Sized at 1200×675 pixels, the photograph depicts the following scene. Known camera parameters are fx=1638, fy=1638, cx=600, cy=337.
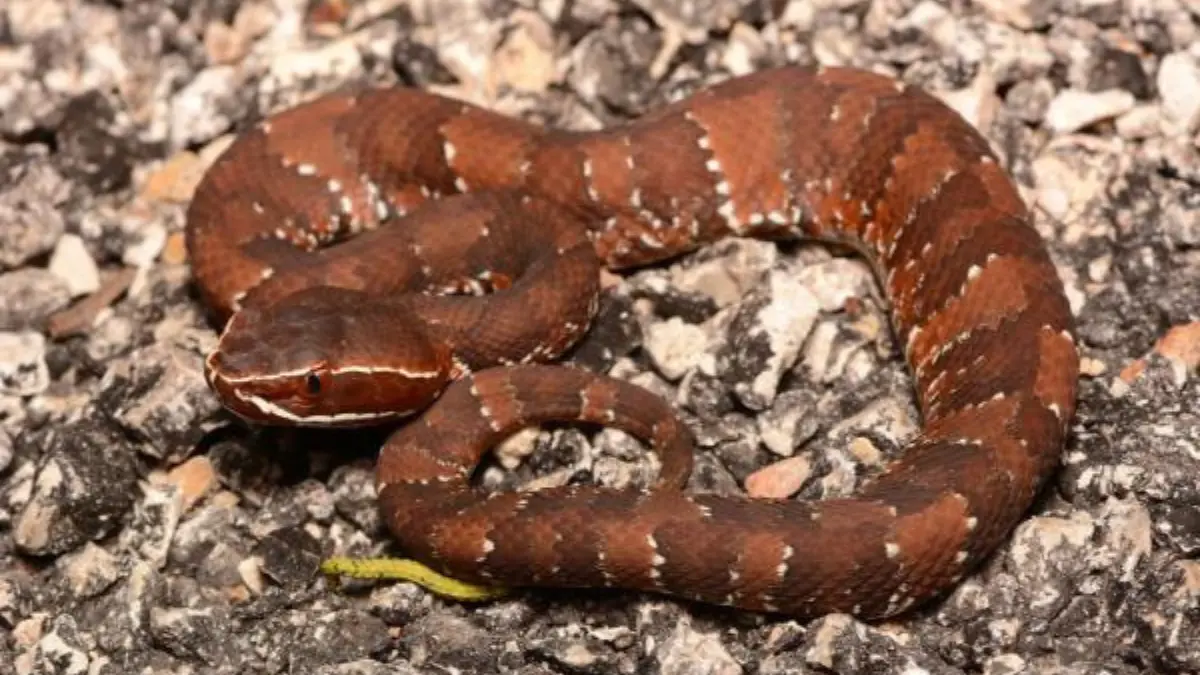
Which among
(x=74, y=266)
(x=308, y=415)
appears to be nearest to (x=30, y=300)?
(x=74, y=266)

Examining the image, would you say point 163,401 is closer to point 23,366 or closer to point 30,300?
point 23,366

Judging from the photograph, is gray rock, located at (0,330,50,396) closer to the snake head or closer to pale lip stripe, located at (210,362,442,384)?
the snake head

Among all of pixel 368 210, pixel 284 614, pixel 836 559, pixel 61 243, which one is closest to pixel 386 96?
pixel 368 210

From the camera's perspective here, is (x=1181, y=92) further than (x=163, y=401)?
Yes

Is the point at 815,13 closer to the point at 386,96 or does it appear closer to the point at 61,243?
the point at 386,96

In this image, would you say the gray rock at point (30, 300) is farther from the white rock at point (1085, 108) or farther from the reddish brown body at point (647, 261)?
the white rock at point (1085, 108)

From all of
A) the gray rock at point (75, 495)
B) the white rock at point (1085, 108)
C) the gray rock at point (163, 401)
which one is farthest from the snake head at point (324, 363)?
the white rock at point (1085, 108)
